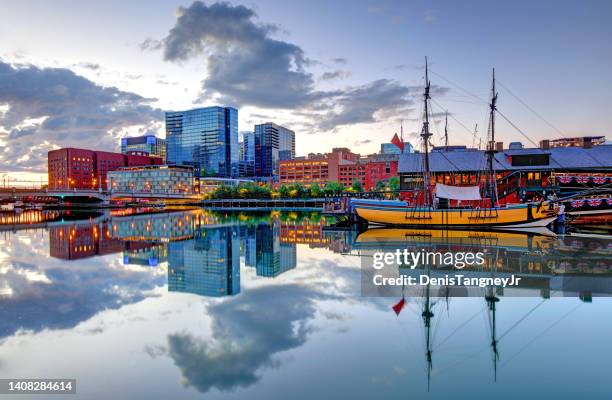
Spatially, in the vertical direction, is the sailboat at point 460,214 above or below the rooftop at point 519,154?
below

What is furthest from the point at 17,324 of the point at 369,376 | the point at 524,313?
the point at 524,313

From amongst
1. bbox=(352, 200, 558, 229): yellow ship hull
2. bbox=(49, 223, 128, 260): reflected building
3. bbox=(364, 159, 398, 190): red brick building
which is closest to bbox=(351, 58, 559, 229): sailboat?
bbox=(352, 200, 558, 229): yellow ship hull

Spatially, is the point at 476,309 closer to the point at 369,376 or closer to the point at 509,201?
the point at 369,376

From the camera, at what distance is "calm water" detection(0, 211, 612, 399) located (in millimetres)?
7863

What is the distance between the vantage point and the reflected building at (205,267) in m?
16.7

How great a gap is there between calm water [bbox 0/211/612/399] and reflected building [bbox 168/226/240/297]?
19 centimetres

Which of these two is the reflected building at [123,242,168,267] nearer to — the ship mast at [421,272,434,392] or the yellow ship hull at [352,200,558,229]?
the ship mast at [421,272,434,392]

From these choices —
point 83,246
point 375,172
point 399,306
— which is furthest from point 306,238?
point 375,172

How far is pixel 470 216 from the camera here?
130 feet

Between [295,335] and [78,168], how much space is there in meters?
207

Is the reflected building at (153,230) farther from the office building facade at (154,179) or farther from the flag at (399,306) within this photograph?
the office building facade at (154,179)

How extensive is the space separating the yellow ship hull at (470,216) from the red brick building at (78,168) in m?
178

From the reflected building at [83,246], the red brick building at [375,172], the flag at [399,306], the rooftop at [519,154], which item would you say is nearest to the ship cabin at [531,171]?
the rooftop at [519,154]

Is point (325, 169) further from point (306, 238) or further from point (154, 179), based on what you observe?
point (306, 238)
